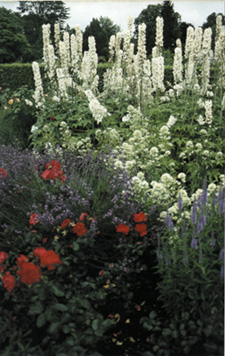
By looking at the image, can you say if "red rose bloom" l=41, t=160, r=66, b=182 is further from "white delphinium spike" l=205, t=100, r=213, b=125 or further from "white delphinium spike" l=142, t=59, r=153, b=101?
"white delphinium spike" l=142, t=59, r=153, b=101

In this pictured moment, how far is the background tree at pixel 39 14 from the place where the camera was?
451 centimetres

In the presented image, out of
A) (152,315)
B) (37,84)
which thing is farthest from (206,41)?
(152,315)

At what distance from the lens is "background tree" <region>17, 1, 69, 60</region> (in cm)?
451

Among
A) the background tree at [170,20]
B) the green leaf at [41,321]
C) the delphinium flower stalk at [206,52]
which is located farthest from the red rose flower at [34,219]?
the background tree at [170,20]

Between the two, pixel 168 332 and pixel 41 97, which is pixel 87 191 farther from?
pixel 41 97

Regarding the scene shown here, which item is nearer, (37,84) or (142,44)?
(142,44)

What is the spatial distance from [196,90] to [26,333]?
358cm

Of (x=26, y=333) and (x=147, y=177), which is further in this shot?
(x=147, y=177)

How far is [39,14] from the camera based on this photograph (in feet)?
16.9

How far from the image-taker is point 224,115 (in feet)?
14.7

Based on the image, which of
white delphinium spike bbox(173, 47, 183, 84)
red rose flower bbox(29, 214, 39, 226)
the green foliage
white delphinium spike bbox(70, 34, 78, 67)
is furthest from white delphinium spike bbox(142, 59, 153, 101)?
red rose flower bbox(29, 214, 39, 226)

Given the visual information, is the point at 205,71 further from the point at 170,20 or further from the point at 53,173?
the point at 53,173

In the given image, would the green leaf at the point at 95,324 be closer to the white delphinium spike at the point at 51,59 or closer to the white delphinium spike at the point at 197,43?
the white delphinium spike at the point at 197,43

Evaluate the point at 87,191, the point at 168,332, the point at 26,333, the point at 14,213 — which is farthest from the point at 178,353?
the point at 14,213
